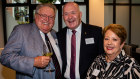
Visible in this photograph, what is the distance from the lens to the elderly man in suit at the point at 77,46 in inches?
92.7

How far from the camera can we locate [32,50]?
2.02 metres

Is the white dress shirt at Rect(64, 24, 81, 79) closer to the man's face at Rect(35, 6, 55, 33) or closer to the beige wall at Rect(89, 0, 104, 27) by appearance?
the man's face at Rect(35, 6, 55, 33)

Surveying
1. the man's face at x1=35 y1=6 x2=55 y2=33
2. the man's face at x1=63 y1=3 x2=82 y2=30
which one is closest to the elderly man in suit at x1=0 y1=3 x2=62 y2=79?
the man's face at x1=35 y1=6 x2=55 y2=33

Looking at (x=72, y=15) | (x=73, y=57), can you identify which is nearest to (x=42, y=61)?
(x=73, y=57)

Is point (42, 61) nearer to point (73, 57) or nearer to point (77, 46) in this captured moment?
point (73, 57)

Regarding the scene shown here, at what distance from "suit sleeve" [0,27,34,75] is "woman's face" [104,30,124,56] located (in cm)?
94

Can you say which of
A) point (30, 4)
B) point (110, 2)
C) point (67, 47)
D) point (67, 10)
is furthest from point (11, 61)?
point (110, 2)

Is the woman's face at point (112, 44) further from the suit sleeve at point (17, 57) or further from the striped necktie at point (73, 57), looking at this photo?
the suit sleeve at point (17, 57)

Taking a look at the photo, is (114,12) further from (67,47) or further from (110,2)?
(67,47)

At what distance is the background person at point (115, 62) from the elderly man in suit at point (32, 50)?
0.61m

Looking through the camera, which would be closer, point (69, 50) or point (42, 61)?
point (42, 61)

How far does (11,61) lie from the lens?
6.09 feet

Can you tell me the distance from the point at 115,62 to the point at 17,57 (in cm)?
119

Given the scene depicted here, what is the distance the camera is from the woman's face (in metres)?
1.88
